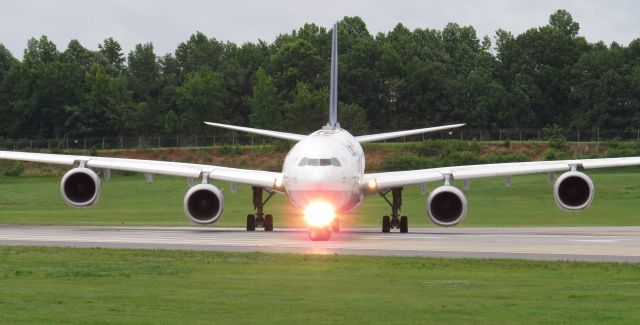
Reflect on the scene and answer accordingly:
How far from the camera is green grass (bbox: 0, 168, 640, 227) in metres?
59.9

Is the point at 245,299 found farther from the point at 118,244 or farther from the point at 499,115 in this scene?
the point at 499,115

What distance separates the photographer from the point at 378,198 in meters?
76.6

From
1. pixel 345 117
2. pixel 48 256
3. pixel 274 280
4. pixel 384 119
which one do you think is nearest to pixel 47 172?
pixel 345 117

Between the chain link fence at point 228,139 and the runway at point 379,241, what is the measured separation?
66.3 metres

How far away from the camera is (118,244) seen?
3681 centimetres

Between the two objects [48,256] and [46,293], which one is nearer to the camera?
[46,293]

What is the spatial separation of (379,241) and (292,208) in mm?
27617

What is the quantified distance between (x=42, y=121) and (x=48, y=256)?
102070mm

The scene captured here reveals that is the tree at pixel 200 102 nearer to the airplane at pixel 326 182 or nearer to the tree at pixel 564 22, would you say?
the tree at pixel 564 22

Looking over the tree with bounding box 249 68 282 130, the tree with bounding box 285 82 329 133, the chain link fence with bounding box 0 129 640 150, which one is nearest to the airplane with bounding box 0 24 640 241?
the chain link fence with bounding box 0 129 640 150

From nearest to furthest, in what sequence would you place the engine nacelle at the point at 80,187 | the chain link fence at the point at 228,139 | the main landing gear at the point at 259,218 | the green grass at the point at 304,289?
1. the green grass at the point at 304,289
2. the engine nacelle at the point at 80,187
3. the main landing gear at the point at 259,218
4. the chain link fence at the point at 228,139

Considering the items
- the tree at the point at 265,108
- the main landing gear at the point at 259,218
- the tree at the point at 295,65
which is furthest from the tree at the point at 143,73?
the main landing gear at the point at 259,218

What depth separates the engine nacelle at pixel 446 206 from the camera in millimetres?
42938

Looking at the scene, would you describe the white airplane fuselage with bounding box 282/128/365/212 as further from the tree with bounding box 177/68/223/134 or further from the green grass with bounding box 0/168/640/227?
the tree with bounding box 177/68/223/134
